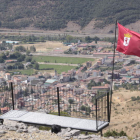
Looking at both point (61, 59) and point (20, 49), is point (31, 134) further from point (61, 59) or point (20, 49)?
point (20, 49)

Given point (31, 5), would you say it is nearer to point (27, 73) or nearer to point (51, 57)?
point (51, 57)

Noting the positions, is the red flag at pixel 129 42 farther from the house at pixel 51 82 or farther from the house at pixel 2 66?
the house at pixel 2 66

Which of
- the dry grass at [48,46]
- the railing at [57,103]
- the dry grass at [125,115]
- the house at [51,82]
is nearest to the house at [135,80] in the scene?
the house at [51,82]

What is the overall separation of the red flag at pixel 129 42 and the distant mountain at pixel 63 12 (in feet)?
136

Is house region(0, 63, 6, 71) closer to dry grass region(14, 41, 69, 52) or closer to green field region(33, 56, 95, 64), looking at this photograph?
green field region(33, 56, 95, 64)

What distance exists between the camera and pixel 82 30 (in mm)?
47875

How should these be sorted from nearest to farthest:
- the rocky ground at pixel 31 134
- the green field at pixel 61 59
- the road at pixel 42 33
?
the rocky ground at pixel 31 134 < the green field at pixel 61 59 < the road at pixel 42 33

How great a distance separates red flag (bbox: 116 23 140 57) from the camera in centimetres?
539

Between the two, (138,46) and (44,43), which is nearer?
(138,46)

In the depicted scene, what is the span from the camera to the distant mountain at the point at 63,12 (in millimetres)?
48750

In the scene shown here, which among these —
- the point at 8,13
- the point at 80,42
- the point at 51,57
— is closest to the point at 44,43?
the point at 80,42

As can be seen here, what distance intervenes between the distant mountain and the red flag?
1629 inches

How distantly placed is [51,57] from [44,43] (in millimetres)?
7173

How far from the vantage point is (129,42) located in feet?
17.9
